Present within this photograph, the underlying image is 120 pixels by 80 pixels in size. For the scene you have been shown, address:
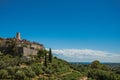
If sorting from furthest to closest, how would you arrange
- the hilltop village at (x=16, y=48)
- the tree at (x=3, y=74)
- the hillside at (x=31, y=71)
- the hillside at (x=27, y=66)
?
the hilltop village at (x=16, y=48) → the hillside at (x=27, y=66) → the hillside at (x=31, y=71) → the tree at (x=3, y=74)

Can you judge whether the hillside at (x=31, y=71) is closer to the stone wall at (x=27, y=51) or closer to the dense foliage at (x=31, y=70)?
the dense foliage at (x=31, y=70)

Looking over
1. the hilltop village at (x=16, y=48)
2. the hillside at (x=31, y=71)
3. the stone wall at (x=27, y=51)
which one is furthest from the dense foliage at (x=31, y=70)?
the hilltop village at (x=16, y=48)

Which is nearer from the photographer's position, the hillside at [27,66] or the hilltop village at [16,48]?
the hillside at [27,66]

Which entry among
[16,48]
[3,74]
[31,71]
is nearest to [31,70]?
[31,71]

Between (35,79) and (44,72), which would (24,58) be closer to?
(44,72)

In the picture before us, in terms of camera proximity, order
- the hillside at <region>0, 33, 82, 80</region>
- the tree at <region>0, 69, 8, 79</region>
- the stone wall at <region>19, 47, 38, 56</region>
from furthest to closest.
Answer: the stone wall at <region>19, 47, 38, 56</region>, the hillside at <region>0, 33, 82, 80</region>, the tree at <region>0, 69, 8, 79</region>

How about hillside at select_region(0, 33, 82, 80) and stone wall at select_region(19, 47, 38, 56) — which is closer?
hillside at select_region(0, 33, 82, 80)

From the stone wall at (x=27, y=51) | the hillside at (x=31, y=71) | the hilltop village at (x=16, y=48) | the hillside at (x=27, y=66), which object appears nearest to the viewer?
the hillside at (x=31, y=71)

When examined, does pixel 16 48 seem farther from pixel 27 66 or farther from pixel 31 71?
pixel 31 71

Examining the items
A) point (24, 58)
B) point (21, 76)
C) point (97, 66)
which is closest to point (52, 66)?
point (24, 58)

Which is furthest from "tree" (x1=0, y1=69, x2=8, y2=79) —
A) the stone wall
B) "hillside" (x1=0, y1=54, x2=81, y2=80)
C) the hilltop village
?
the stone wall

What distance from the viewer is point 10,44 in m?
64.4

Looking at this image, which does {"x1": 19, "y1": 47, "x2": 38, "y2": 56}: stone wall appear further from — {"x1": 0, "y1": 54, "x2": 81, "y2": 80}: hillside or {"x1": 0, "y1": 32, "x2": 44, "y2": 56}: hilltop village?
{"x1": 0, "y1": 54, "x2": 81, "y2": 80}: hillside

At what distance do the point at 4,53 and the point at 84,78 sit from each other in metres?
24.2
